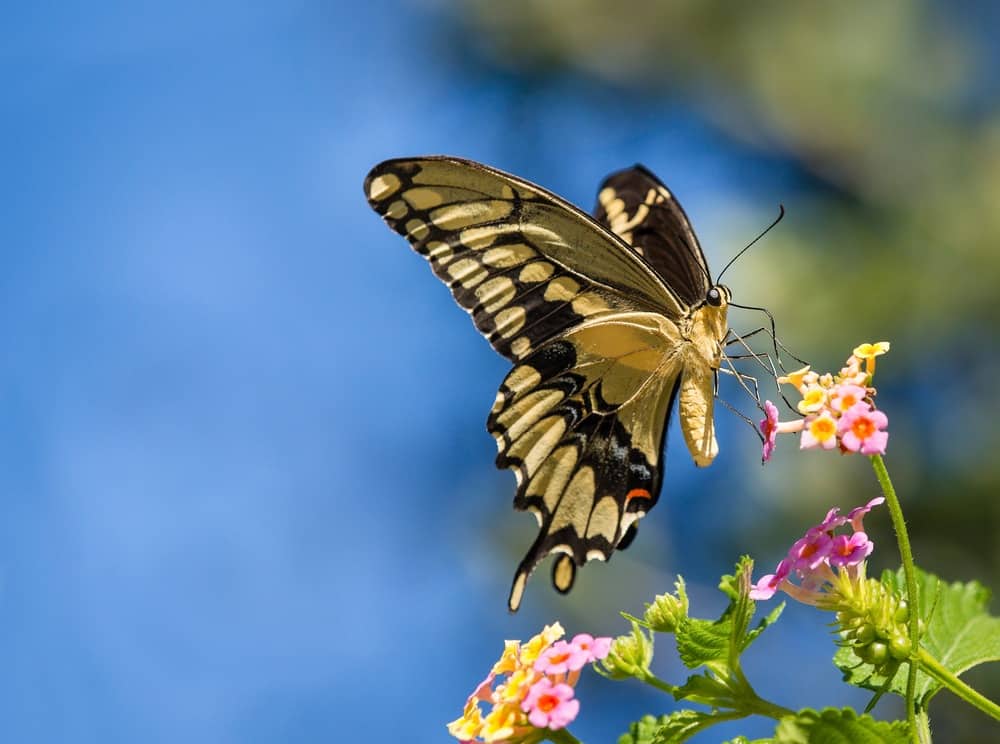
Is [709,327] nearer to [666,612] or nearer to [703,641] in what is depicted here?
[666,612]

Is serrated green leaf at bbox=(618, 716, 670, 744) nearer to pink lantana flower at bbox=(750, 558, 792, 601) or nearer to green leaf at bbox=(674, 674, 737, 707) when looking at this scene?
green leaf at bbox=(674, 674, 737, 707)

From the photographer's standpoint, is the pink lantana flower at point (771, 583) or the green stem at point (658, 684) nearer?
the green stem at point (658, 684)

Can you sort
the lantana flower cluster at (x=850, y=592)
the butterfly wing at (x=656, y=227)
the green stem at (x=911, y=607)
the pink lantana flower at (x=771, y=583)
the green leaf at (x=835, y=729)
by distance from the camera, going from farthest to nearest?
the butterfly wing at (x=656, y=227) < the pink lantana flower at (x=771, y=583) < the lantana flower cluster at (x=850, y=592) < the green stem at (x=911, y=607) < the green leaf at (x=835, y=729)

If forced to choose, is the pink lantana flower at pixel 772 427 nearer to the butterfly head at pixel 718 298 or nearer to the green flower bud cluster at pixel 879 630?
the green flower bud cluster at pixel 879 630

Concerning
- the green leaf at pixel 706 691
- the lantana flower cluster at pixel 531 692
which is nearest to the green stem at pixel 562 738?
the lantana flower cluster at pixel 531 692

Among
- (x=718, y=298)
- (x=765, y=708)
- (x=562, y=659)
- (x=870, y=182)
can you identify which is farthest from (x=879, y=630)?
(x=870, y=182)
